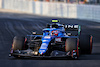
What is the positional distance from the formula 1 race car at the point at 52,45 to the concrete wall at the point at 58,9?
20.4 metres

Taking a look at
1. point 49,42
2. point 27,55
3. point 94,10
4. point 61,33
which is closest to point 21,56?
point 27,55

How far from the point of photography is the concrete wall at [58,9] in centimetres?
3322

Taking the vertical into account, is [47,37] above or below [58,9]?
below

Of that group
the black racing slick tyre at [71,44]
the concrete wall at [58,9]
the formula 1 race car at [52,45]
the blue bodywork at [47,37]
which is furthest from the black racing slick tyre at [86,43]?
the concrete wall at [58,9]

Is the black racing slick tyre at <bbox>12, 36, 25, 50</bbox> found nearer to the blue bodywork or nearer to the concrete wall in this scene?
the blue bodywork

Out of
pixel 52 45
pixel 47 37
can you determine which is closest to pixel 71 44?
pixel 52 45

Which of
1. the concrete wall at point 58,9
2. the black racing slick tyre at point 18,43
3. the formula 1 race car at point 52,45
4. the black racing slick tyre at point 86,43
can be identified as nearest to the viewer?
the formula 1 race car at point 52,45

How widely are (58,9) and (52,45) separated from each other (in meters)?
29.6

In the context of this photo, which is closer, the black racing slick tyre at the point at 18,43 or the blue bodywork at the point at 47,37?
the blue bodywork at the point at 47,37

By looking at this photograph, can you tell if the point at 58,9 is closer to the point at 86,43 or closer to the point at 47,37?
the point at 86,43

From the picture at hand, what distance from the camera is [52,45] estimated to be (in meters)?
11.5

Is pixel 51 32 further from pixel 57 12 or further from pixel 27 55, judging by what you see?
pixel 57 12

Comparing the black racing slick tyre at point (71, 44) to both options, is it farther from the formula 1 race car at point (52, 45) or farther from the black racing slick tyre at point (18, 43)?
the black racing slick tyre at point (18, 43)

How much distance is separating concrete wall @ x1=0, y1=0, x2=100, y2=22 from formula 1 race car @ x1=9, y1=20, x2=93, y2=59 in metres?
20.4
